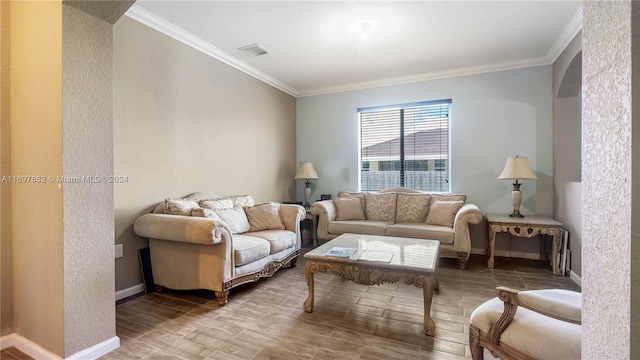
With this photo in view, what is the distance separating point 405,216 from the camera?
4078 mm

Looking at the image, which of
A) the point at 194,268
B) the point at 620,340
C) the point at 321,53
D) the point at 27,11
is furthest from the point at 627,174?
the point at 321,53

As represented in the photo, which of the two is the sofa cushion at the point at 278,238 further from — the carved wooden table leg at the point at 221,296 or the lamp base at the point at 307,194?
the lamp base at the point at 307,194

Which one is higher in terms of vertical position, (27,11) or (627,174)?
(27,11)

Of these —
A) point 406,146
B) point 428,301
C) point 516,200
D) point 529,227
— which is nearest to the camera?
point 428,301

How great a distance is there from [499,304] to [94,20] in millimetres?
2757

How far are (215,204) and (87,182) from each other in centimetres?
145

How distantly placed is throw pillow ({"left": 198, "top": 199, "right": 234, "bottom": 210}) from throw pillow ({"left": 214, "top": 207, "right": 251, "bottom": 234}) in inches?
2.3

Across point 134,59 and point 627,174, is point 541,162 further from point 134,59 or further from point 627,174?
point 134,59

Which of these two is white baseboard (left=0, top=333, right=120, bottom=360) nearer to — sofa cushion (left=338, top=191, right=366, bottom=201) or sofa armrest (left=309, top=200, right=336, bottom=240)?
sofa armrest (left=309, top=200, right=336, bottom=240)

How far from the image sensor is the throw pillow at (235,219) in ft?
9.95

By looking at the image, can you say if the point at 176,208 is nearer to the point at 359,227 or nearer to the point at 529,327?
the point at 359,227

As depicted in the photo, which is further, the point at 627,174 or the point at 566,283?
the point at 566,283

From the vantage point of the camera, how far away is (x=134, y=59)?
2.71 m

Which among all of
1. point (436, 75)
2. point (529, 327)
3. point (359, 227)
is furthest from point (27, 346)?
point (436, 75)
